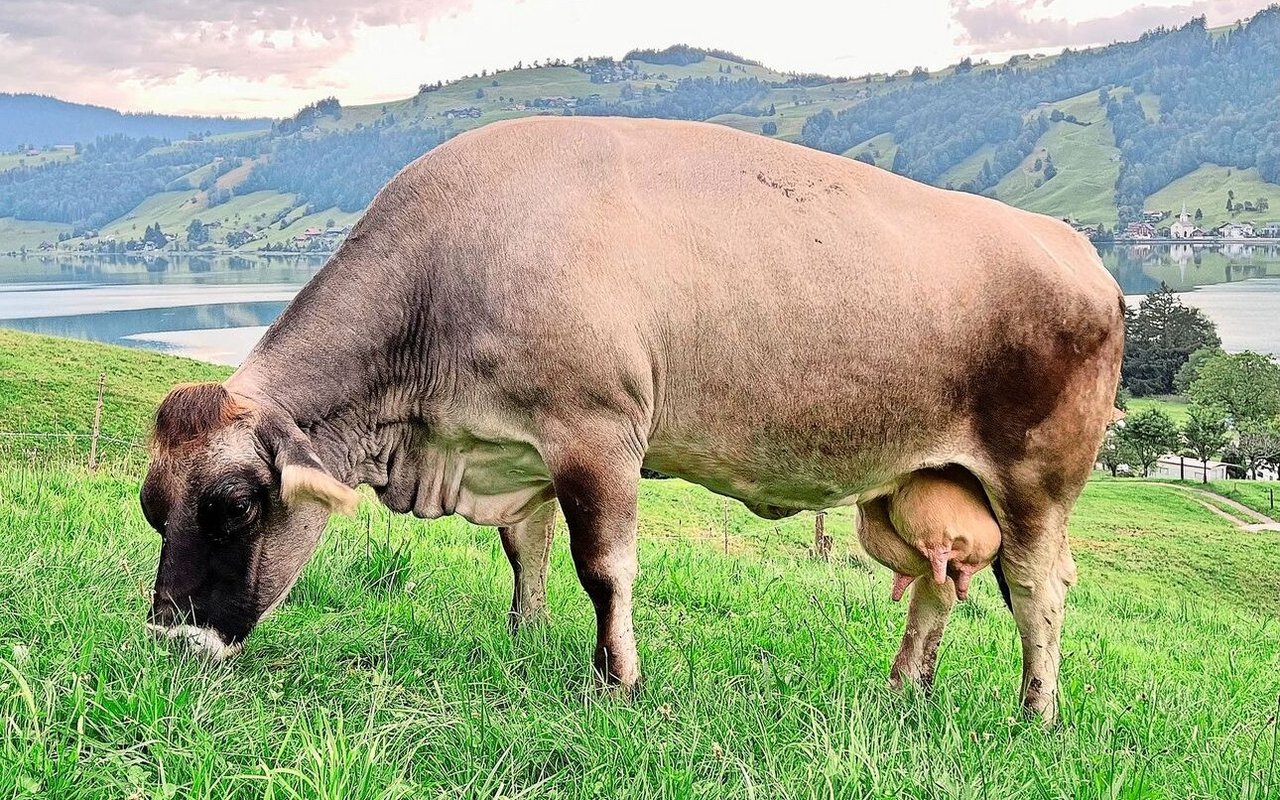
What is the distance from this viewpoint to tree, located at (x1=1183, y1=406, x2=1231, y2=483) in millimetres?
80938

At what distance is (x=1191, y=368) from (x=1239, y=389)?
40.8 ft

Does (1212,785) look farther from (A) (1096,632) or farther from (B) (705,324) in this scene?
(A) (1096,632)

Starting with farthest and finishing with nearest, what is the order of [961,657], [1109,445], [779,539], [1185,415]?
[1185,415] < [1109,445] < [779,539] < [961,657]

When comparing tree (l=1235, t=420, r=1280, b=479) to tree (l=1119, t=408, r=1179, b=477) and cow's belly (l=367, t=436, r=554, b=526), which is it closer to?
tree (l=1119, t=408, r=1179, b=477)

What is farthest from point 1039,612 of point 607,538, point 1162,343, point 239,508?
point 1162,343

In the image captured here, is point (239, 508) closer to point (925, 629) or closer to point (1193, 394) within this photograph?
point (925, 629)

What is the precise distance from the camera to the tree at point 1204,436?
80.9m

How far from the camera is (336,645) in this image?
5445 millimetres

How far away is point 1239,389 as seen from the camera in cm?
9244

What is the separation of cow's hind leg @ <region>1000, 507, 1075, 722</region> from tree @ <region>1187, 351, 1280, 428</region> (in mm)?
96772

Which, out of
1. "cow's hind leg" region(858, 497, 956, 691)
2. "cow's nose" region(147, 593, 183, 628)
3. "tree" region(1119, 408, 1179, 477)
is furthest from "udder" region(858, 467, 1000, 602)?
"tree" region(1119, 408, 1179, 477)

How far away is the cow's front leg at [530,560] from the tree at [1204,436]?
84.5m

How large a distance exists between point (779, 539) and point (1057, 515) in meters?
20.3

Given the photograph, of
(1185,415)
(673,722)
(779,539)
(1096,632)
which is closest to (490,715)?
(673,722)
